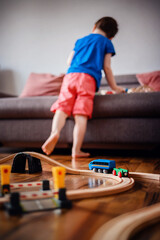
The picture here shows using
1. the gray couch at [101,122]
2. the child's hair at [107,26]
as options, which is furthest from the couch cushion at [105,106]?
the child's hair at [107,26]

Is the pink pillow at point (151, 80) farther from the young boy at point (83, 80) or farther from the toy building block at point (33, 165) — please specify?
the toy building block at point (33, 165)

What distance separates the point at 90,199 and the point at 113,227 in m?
0.19

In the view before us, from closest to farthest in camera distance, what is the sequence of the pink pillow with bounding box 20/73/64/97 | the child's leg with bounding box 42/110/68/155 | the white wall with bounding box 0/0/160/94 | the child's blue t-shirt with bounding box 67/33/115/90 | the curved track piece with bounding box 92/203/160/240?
the curved track piece with bounding box 92/203/160/240
the child's leg with bounding box 42/110/68/155
the child's blue t-shirt with bounding box 67/33/115/90
the pink pillow with bounding box 20/73/64/97
the white wall with bounding box 0/0/160/94

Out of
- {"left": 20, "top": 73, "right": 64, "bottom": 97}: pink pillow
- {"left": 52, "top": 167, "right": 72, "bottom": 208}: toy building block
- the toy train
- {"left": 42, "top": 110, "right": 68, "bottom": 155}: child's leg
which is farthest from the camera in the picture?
{"left": 20, "top": 73, "right": 64, "bottom": 97}: pink pillow

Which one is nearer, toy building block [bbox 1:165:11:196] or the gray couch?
toy building block [bbox 1:165:11:196]

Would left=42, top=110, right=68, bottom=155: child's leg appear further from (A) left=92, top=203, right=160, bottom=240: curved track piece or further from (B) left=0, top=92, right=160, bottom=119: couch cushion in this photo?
(A) left=92, top=203, right=160, bottom=240: curved track piece

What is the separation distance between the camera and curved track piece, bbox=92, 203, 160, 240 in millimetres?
352

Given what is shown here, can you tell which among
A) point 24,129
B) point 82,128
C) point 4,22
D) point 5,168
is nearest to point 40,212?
point 5,168

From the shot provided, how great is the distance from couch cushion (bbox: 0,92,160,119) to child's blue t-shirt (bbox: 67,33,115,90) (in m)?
0.20

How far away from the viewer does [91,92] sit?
1.62m

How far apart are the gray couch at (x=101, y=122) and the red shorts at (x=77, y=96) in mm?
70

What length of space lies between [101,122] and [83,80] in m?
0.31

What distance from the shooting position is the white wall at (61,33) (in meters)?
2.68

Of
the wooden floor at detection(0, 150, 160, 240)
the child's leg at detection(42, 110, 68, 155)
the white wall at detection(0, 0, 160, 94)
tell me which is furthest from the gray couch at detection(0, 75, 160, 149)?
the white wall at detection(0, 0, 160, 94)
